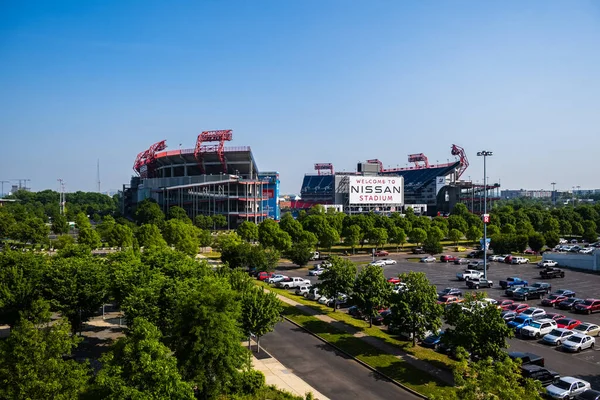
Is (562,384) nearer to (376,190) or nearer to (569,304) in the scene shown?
(569,304)

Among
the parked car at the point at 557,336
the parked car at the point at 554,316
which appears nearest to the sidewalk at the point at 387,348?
the parked car at the point at 557,336

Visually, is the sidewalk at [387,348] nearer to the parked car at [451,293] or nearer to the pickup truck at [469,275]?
the parked car at [451,293]

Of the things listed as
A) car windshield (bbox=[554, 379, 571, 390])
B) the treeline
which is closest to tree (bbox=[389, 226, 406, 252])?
the treeline

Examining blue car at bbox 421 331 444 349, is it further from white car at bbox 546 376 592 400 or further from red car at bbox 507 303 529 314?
red car at bbox 507 303 529 314

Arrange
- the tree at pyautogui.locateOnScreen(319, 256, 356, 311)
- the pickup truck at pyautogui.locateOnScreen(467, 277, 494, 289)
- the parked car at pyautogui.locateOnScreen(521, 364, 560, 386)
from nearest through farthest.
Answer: the parked car at pyautogui.locateOnScreen(521, 364, 560, 386), the tree at pyautogui.locateOnScreen(319, 256, 356, 311), the pickup truck at pyautogui.locateOnScreen(467, 277, 494, 289)

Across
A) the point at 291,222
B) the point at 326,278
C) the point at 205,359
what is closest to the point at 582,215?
the point at 291,222
